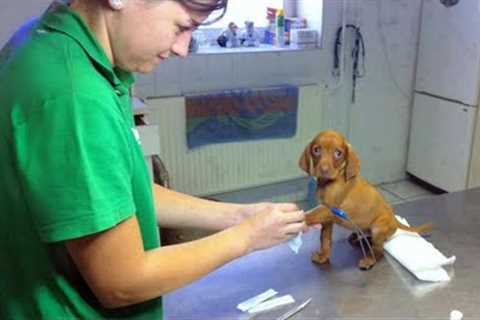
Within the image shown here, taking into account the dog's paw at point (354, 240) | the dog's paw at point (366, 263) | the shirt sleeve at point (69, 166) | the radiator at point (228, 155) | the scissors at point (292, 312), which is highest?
the shirt sleeve at point (69, 166)

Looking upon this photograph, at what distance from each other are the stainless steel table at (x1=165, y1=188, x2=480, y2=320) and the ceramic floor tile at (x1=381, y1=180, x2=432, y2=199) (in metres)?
2.22

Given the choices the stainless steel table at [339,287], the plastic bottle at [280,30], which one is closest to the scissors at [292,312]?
the stainless steel table at [339,287]

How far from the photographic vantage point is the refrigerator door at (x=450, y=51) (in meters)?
2.98

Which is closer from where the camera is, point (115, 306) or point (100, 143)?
point (100, 143)

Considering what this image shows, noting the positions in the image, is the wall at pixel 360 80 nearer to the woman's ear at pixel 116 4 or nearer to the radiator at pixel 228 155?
the radiator at pixel 228 155

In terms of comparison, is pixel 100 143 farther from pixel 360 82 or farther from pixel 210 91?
pixel 360 82

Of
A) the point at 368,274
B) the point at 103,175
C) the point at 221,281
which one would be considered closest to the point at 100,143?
the point at 103,175

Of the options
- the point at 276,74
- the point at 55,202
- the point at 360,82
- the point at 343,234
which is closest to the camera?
the point at 55,202

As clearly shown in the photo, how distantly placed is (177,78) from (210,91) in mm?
219

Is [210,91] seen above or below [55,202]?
below

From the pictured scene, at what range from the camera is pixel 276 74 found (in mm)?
3098

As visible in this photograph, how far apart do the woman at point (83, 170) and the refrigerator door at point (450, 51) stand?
8.99 ft

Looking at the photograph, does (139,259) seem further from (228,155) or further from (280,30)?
(280,30)

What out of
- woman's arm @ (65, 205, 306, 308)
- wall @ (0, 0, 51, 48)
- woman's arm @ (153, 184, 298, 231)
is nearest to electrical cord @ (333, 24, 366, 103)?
wall @ (0, 0, 51, 48)
